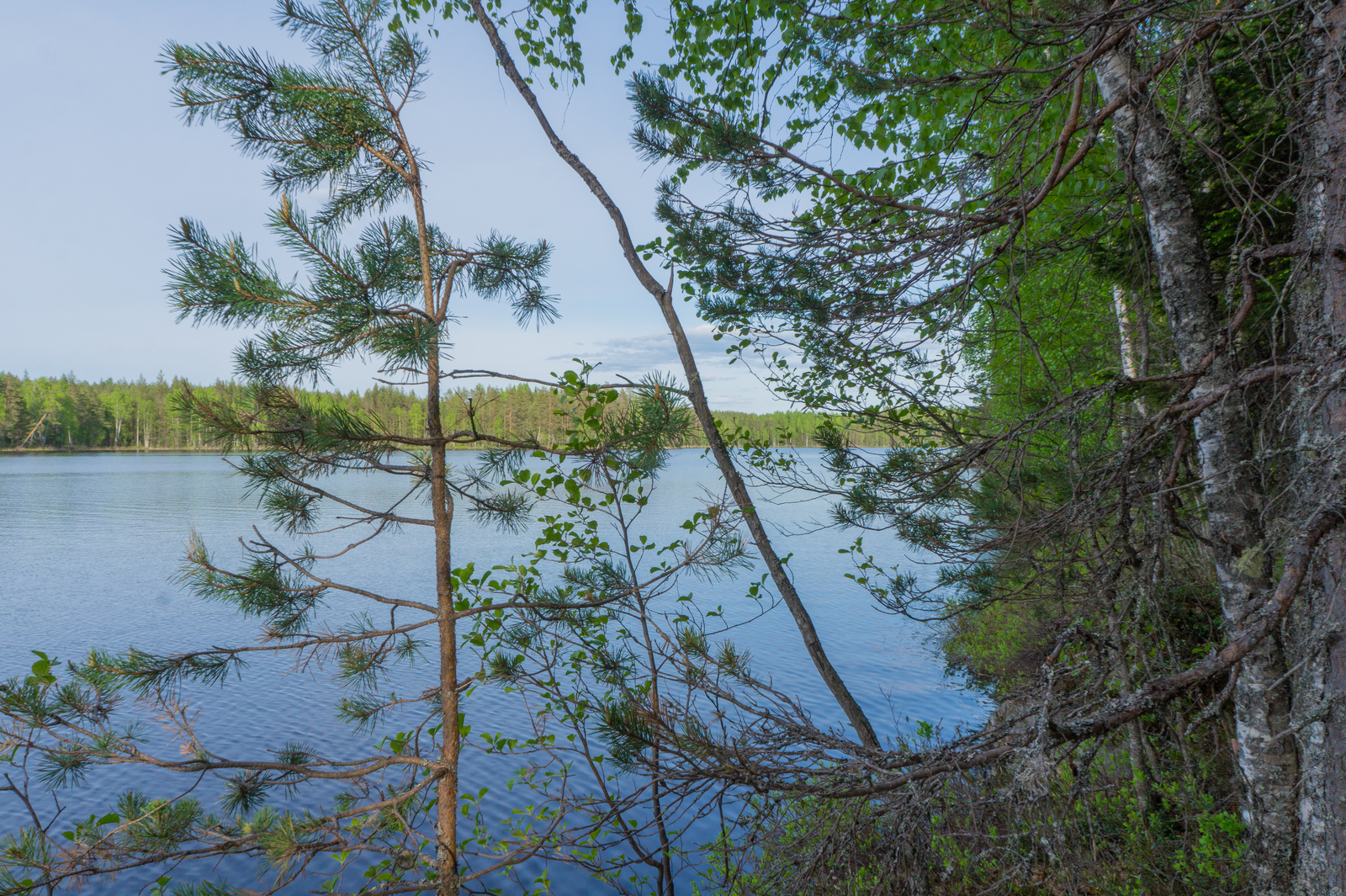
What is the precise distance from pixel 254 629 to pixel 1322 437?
11.6 meters

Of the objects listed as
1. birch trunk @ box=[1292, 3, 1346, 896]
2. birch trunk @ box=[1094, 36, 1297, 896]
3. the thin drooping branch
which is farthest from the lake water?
birch trunk @ box=[1292, 3, 1346, 896]

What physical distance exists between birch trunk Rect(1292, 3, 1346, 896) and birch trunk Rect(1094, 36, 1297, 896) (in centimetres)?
16

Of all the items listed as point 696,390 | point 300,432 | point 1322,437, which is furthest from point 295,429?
point 1322,437

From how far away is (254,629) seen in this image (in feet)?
32.7

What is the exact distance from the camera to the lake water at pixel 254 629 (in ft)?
23.1

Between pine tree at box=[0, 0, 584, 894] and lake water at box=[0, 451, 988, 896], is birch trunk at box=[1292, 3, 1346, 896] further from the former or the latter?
pine tree at box=[0, 0, 584, 894]

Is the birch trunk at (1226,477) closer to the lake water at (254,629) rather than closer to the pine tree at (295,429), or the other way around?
the lake water at (254,629)

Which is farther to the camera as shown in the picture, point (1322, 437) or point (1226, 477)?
point (1226, 477)

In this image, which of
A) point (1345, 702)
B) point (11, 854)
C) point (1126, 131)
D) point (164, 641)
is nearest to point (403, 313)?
point (11, 854)

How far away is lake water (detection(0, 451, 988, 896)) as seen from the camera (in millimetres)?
7035

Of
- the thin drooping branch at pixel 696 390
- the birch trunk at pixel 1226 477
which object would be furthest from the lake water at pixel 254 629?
the birch trunk at pixel 1226 477

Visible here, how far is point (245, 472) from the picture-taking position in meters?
2.57

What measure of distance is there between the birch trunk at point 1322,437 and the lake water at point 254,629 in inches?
79.9

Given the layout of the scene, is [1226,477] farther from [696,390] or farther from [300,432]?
[300,432]
